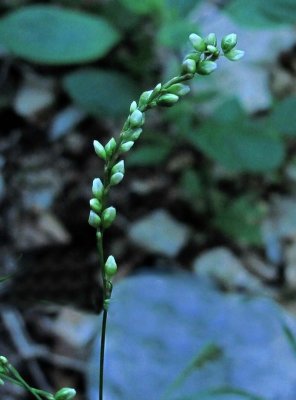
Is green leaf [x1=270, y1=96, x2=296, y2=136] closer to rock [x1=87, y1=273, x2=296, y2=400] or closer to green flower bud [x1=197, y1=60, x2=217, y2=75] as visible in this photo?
rock [x1=87, y1=273, x2=296, y2=400]

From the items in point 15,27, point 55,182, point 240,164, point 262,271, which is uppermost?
point 15,27

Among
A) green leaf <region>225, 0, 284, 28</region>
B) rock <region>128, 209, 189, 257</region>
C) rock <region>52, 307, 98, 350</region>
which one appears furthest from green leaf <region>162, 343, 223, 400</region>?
green leaf <region>225, 0, 284, 28</region>

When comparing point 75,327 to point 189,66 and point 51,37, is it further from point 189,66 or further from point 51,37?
point 189,66

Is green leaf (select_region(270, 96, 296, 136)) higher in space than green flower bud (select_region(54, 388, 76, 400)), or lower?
lower

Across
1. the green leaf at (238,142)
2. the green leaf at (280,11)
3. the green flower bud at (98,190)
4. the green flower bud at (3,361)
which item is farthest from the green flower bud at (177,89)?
the green leaf at (238,142)

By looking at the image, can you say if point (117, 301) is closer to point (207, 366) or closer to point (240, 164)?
→ point (207, 366)

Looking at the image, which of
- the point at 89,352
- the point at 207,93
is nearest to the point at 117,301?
the point at 89,352
